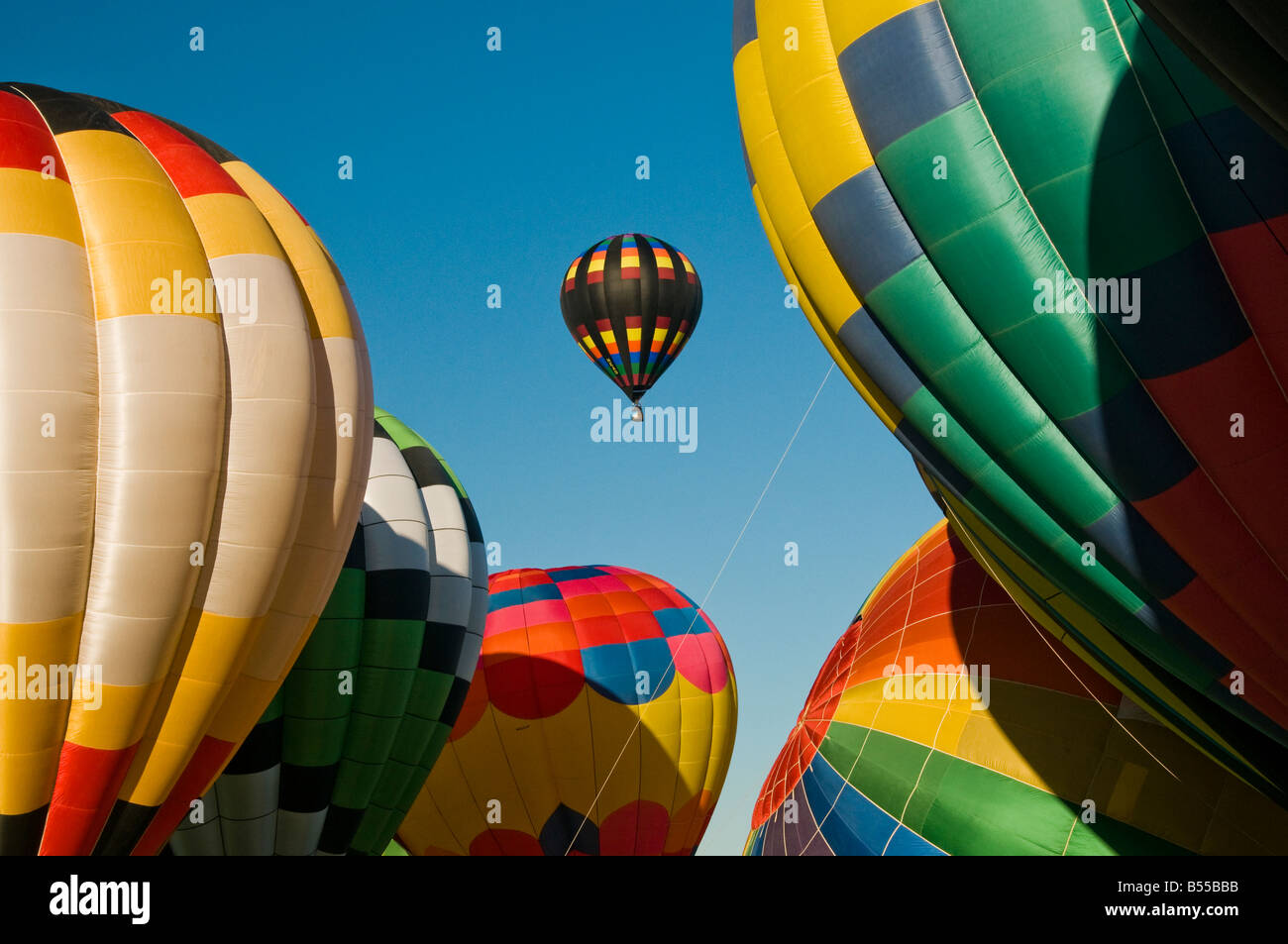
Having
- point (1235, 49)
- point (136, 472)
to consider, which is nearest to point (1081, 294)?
point (1235, 49)

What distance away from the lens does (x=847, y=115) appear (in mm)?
6301

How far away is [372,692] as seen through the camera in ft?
31.7

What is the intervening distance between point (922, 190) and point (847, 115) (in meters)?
0.66

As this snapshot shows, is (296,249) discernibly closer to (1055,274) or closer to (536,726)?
(1055,274)

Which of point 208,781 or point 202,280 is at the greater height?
point 202,280

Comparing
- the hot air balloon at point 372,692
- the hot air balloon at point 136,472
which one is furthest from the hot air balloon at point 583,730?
the hot air balloon at point 136,472

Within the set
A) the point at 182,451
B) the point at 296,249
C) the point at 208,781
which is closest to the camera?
the point at 182,451

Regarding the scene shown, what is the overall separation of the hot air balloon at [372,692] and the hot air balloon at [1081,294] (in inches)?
190

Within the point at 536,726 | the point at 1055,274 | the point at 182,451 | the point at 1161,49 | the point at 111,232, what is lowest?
the point at 536,726

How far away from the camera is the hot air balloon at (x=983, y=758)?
23.6 ft

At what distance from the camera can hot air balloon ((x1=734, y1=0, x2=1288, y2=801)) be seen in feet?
17.4

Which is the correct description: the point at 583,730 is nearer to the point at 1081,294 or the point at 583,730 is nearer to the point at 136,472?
the point at 136,472

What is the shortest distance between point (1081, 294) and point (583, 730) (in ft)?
32.8
